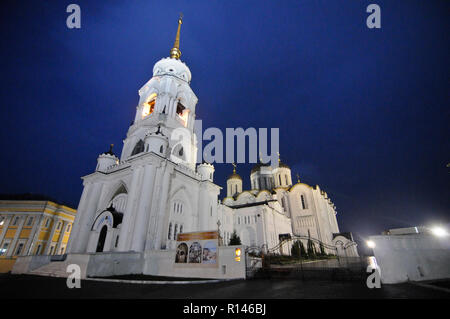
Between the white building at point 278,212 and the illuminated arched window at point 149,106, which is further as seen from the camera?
the white building at point 278,212

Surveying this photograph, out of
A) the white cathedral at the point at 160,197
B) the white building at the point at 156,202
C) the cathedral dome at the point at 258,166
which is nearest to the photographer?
the white building at the point at 156,202

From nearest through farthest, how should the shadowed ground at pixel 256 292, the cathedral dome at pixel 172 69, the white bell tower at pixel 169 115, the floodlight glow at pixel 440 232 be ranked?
the shadowed ground at pixel 256 292 → the floodlight glow at pixel 440 232 → the white bell tower at pixel 169 115 → the cathedral dome at pixel 172 69

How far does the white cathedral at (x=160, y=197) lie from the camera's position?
1557 centimetres

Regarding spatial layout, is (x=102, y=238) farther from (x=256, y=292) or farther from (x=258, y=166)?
(x=258, y=166)

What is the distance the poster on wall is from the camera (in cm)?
1111

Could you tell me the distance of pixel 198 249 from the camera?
37.8 ft

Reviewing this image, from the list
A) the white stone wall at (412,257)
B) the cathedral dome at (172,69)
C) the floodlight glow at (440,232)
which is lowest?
the white stone wall at (412,257)

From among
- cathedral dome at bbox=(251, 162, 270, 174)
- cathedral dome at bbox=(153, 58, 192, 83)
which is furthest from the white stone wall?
cathedral dome at bbox=(251, 162, 270, 174)

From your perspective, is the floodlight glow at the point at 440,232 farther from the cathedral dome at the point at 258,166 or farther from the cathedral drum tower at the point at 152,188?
the cathedral dome at the point at 258,166

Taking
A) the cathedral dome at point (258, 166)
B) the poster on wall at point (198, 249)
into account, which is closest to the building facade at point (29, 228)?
the poster on wall at point (198, 249)

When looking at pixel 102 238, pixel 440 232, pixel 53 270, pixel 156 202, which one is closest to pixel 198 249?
pixel 156 202

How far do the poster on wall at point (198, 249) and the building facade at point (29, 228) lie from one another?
2699 centimetres

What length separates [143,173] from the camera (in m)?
16.5

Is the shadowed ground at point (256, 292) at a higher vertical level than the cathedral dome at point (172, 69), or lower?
lower
